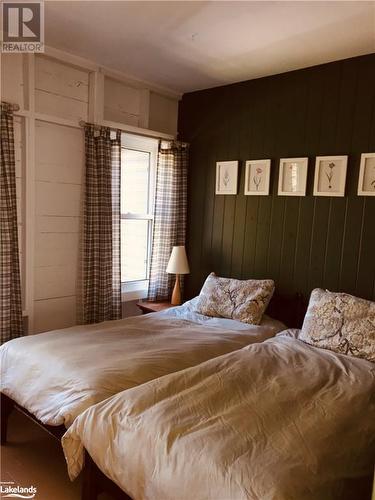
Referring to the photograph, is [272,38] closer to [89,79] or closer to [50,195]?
[89,79]

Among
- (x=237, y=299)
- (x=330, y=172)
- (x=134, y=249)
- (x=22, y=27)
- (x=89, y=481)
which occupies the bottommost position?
(x=89, y=481)

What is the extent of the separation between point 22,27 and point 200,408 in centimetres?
252

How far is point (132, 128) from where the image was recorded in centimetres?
329

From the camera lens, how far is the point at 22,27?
2402 mm

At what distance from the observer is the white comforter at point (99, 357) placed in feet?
5.66

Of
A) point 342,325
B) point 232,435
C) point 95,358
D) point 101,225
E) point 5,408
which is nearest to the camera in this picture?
point 232,435

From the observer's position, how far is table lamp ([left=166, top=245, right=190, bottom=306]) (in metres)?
3.39

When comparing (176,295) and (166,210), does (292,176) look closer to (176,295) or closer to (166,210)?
(166,210)

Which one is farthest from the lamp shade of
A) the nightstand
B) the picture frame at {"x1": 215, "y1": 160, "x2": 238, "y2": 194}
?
the picture frame at {"x1": 215, "y1": 160, "x2": 238, "y2": 194}

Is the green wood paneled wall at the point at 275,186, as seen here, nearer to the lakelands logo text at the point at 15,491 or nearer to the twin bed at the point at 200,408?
the twin bed at the point at 200,408

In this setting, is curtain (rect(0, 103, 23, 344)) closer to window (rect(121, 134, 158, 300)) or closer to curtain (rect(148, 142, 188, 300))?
window (rect(121, 134, 158, 300))

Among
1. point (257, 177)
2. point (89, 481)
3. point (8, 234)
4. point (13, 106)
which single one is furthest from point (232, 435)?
point (13, 106)

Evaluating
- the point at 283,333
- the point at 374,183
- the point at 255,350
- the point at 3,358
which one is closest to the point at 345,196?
the point at 374,183

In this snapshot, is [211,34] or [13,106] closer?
[211,34]
